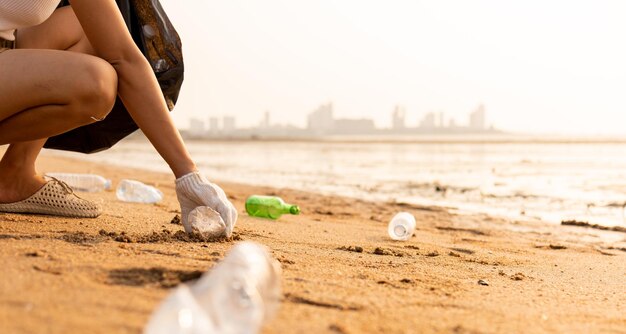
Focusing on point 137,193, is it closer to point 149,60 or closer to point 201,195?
point 149,60

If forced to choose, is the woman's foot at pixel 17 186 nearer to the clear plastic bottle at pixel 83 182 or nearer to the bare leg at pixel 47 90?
the bare leg at pixel 47 90

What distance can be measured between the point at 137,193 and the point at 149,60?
207cm

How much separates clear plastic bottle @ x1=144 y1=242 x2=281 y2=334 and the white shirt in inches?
53.7

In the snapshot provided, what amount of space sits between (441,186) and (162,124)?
593cm

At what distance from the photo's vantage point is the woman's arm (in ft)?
7.54

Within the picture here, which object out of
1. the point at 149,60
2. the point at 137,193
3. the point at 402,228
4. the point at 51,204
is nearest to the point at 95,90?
the point at 149,60

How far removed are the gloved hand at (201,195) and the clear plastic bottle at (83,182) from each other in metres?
3.11

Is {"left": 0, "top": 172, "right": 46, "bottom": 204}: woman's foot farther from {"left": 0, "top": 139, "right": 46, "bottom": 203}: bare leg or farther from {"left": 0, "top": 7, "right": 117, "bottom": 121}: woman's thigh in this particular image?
{"left": 0, "top": 7, "right": 117, "bottom": 121}: woman's thigh

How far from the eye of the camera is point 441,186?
789 cm

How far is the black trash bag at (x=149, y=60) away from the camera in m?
2.75

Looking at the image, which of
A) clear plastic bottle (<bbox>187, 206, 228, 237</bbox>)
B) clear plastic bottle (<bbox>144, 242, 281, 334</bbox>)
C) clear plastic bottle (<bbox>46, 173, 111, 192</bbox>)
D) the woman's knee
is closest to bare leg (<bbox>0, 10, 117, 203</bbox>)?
the woman's knee

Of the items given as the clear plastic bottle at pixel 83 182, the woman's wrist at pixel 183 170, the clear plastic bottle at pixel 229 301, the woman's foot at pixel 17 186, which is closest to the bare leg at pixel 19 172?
the woman's foot at pixel 17 186

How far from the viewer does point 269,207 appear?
13.9 feet

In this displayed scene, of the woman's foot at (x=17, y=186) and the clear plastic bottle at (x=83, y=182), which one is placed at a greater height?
the woman's foot at (x=17, y=186)
